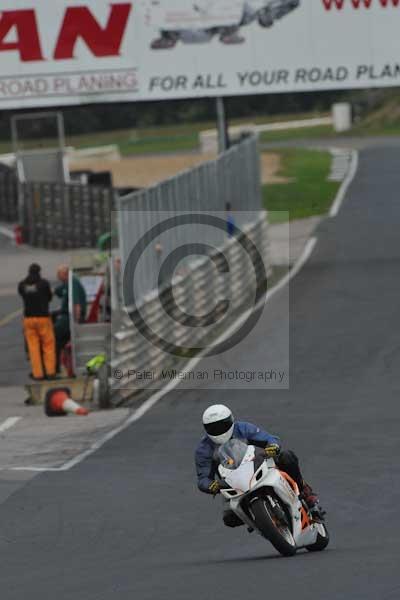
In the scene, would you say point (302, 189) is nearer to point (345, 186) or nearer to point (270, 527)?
point (345, 186)

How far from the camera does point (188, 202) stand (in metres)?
28.2

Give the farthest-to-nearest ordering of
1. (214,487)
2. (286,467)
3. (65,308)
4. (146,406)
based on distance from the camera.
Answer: (65,308) → (146,406) → (286,467) → (214,487)

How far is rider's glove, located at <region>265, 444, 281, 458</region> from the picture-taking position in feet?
37.3

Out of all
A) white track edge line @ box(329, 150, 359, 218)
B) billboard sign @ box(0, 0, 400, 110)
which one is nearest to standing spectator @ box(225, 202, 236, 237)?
billboard sign @ box(0, 0, 400, 110)

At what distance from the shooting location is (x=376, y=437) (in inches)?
728

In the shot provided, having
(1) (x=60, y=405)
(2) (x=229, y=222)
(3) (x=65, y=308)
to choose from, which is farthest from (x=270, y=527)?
(2) (x=229, y=222)

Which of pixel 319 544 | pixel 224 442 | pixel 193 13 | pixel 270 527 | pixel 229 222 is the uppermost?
pixel 193 13

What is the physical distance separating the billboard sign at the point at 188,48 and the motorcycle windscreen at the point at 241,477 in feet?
76.6

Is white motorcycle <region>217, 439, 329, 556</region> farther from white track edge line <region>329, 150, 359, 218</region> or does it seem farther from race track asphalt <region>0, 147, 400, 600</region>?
white track edge line <region>329, 150, 359, 218</region>

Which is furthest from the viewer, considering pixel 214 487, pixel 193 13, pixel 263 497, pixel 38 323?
pixel 193 13

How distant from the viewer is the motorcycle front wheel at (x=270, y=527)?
430 inches

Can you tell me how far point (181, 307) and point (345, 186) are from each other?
103ft

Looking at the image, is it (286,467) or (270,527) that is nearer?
(270,527)

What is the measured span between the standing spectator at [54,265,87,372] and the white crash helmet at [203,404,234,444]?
12.8 m
